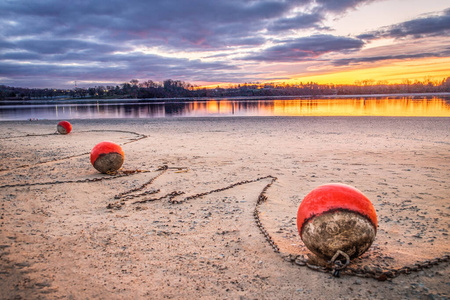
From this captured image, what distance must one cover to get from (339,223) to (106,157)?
314 inches

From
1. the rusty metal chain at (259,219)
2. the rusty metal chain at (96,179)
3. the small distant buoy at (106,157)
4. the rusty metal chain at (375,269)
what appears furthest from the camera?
the small distant buoy at (106,157)

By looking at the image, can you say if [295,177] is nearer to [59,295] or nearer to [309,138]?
[59,295]

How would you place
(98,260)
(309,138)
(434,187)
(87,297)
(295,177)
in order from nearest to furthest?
(87,297) < (98,260) < (434,187) < (295,177) < (309,138)

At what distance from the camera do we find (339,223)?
4.03 meters

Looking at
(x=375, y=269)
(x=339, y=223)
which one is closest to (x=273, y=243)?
(x=339, y=223)

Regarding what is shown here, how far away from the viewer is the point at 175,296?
12.3 feet

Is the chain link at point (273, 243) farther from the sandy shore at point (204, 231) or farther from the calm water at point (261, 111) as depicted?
the calm water at point (261, 111)

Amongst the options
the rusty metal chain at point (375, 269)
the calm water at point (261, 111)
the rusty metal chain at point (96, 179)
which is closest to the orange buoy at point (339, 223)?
the rusty metal chain at point (375, 269)

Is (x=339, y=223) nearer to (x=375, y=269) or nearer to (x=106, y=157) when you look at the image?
(x=375, y=269)

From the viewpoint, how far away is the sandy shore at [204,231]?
12.8 ft

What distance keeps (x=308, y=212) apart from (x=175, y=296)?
2193 mm

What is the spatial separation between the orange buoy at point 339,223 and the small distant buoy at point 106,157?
748 centimetres

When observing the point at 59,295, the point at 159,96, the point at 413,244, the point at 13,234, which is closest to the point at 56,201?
the point at 13,234

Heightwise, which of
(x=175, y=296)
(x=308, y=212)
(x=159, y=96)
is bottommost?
(x=175, y=296)
